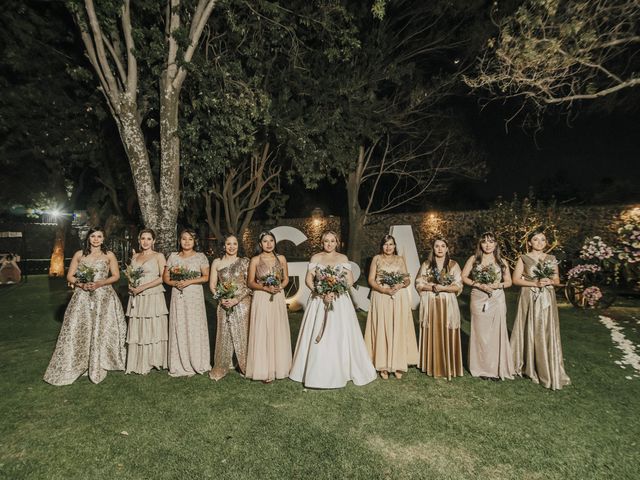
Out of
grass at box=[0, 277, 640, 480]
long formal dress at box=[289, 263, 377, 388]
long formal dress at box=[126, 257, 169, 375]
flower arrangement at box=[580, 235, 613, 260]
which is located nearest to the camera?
grass at box=[0, 277, 640, 480]

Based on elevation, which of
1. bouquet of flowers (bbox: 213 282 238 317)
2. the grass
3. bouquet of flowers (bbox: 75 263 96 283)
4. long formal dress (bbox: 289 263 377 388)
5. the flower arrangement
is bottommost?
the grass

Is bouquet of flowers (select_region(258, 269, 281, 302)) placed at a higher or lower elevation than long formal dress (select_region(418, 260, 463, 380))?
higher

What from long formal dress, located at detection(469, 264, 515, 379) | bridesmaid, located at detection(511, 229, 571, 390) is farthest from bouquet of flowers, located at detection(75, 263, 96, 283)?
bridesmaid, located at detection(511, 229, 571, 390)

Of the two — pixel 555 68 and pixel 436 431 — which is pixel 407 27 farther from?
pixel 436 431

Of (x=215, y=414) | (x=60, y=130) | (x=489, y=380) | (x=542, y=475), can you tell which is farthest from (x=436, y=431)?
(x=60, y=130)

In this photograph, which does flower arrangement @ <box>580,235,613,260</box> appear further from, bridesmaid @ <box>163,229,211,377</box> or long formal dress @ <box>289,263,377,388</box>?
bridesmaid @ <box>163,229,211,377</box>

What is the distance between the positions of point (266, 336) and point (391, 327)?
6.15 ft

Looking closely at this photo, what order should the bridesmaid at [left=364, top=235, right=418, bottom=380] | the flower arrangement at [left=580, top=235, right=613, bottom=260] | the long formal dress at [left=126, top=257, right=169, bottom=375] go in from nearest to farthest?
the bridesmaid at [left=364, top=235, right=418, bottom=380] → the long formal dress at [left=126, top=257, right=169, bottom=375] → the flower arrangement at [left=580, top=235, right=613, bottom=260]

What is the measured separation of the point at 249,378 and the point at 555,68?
9015mm

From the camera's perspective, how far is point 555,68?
851 cm

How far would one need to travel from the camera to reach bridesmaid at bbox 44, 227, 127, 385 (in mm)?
5648

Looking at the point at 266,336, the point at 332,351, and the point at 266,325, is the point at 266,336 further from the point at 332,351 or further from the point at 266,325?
the point at 332,351

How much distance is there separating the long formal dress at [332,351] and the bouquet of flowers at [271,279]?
542mm

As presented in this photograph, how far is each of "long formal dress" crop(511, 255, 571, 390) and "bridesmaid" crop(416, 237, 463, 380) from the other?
2.98ft
